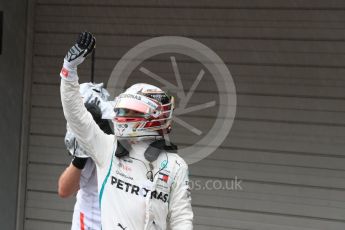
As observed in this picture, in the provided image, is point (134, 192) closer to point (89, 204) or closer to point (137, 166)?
point (137, 166)

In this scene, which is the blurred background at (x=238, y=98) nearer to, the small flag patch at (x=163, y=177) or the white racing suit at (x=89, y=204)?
the white racing suit at (x=89, y=204)

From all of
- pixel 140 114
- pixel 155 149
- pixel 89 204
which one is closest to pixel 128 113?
pixel 140 114

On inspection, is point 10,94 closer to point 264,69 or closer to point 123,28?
point 123,28

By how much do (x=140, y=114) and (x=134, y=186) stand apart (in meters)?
0.36

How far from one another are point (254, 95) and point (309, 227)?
51.9 inches

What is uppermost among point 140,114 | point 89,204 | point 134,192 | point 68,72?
point 68,72

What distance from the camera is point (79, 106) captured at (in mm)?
2676

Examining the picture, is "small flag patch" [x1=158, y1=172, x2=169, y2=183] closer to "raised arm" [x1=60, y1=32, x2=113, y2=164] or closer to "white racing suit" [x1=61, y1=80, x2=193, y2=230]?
"white racing suit" [x1=61, y1=80, x2=193, y2=230]

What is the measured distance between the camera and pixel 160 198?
2771mm

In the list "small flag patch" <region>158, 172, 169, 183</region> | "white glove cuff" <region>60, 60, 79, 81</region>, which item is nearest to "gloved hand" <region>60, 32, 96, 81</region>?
"white glove cuff" <region>60, 60, 79, 81</region>

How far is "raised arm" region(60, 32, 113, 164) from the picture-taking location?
2551 millimetres

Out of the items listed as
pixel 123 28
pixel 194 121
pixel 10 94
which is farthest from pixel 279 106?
pixel 10 94

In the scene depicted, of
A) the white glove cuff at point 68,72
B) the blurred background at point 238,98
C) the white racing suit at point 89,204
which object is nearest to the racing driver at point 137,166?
the white glove cuff at point 68,72

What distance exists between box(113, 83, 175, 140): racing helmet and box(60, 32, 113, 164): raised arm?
0.12 m
